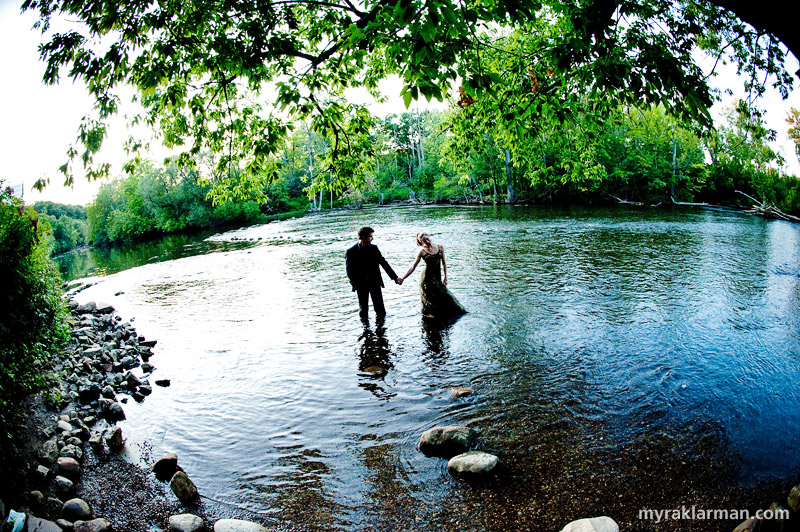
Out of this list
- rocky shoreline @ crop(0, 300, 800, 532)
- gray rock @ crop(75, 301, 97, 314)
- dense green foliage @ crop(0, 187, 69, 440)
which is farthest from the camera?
gray rock @ crop(75, 301, 97, 314)

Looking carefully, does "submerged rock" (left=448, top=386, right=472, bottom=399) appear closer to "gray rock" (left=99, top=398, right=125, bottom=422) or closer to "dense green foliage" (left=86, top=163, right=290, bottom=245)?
"gray rock" (left=99, top=398, right=125, bottom=422)

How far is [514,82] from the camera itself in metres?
8.49

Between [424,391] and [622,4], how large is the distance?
6294mm

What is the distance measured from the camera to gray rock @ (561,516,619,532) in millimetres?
3885

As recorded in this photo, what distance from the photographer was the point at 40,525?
157 inches

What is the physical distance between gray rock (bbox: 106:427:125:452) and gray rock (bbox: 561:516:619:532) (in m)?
6.00

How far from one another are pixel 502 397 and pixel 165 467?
16.3ft

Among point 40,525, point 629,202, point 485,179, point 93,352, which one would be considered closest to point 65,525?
point 40,525

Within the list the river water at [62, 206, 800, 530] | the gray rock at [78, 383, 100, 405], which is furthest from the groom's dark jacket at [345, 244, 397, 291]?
the gray rock at [78, 383, 100, 405]

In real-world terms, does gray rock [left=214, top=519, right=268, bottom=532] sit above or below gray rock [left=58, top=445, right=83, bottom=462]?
below

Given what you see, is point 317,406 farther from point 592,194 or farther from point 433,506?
point 592,194

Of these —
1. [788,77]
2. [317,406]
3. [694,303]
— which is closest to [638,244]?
[694,303]

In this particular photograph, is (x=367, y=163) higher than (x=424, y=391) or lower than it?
higher

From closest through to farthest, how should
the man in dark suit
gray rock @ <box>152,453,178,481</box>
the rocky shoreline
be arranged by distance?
the rocky shoreline, gray rock @ <box>152,453,178,481</box>, the man in dark suit
